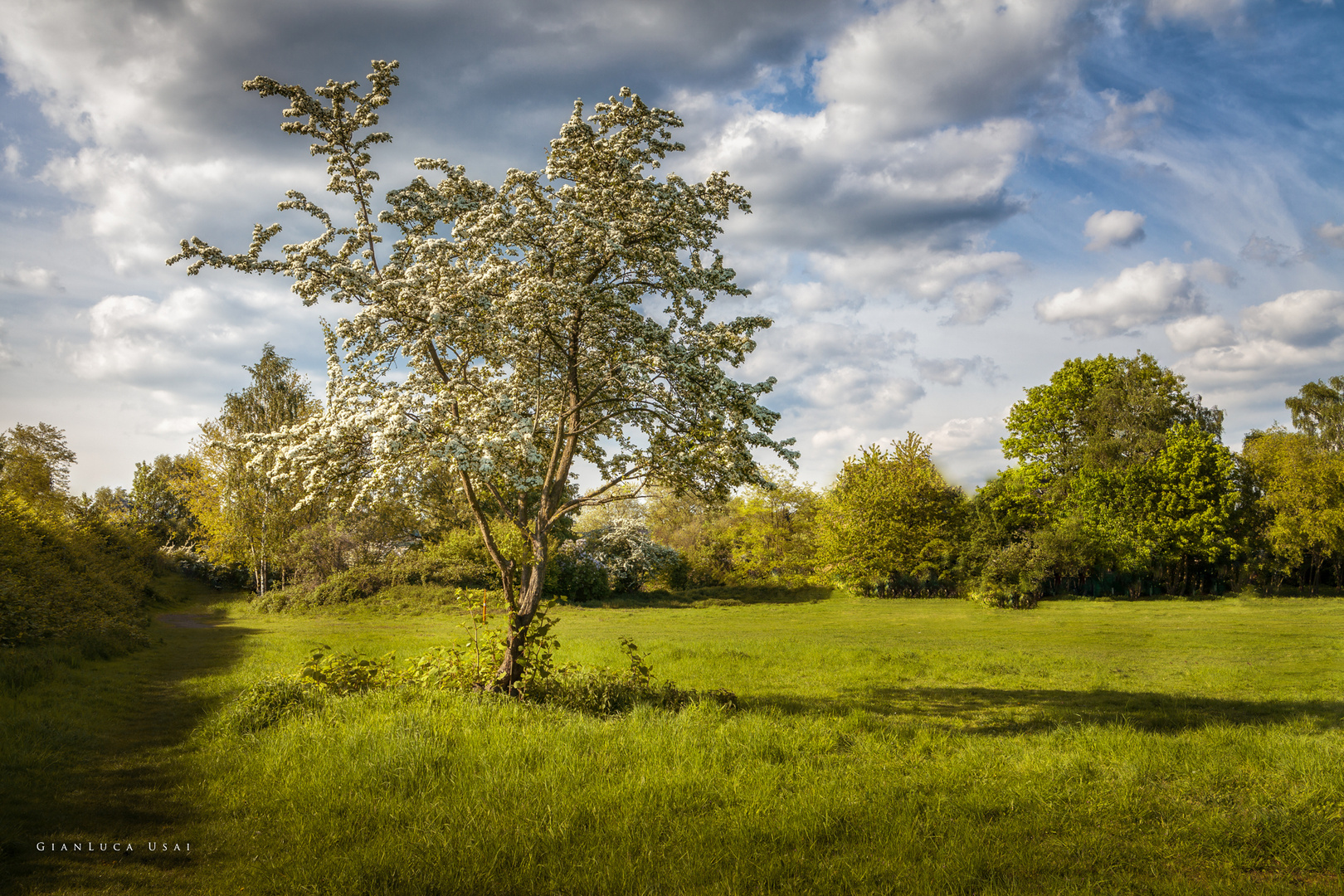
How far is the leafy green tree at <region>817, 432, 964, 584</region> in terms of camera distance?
40.8m

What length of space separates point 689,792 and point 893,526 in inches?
1409

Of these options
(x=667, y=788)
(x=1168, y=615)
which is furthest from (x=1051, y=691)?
(x=1168, y=615)

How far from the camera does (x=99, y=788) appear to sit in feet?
24.9

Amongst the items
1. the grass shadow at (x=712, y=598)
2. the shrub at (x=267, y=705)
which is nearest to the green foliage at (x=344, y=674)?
the shrub at (x=267, y=705)

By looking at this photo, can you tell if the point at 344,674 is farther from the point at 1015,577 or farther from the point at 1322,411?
the point at 1322,411

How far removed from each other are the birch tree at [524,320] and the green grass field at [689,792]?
11.1ft

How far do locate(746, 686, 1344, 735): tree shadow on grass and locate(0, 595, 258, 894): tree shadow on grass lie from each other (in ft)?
28.3

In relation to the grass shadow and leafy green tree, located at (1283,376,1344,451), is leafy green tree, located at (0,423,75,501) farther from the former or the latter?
leafy green tree, located at (1283,376,1344,451)

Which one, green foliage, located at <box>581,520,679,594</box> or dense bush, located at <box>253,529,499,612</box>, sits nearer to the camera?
dense bush, located at <box>253,529,499,612</box>

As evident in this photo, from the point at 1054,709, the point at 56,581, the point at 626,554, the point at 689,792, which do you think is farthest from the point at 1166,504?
the point at 56,581

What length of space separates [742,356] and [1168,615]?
30.1m

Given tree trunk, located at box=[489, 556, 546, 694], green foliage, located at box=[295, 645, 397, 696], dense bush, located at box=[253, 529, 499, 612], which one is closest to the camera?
tree trunk, located at box=[489, 556, 546, 694]

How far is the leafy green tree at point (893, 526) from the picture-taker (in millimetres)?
40844

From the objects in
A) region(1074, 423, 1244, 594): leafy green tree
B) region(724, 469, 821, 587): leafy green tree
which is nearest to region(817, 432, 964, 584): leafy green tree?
region(724, 469, 821, 587): leafy green tree
